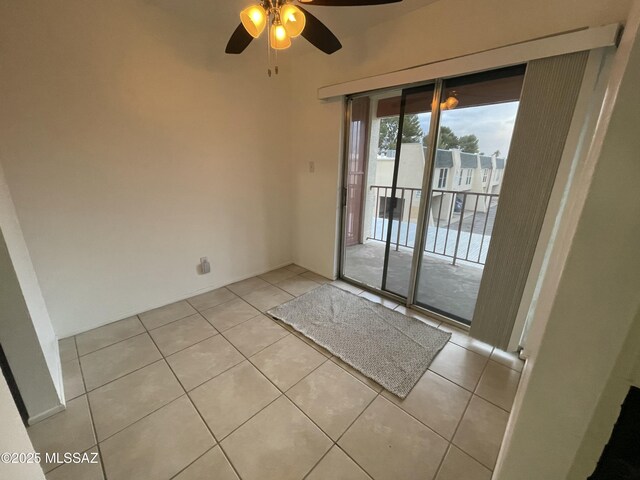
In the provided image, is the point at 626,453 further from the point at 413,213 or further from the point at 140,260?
the point at 413,213

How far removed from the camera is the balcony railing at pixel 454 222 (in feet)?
10.6

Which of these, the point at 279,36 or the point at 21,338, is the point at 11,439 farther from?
the point at 279,36

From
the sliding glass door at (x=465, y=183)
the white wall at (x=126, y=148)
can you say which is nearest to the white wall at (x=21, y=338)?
the white wall at (x=126, y=148)

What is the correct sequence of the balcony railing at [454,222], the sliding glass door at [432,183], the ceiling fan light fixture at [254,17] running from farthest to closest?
the balcony railing at [454,222] < the sliding glass door at [432,183] < the ceiling fan light fixture at [254,17]

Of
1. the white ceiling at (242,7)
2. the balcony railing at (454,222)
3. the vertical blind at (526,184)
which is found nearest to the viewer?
the vertical blind at (526,184)

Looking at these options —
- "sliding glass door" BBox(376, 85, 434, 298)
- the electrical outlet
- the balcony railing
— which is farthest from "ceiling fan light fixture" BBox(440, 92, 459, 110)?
the electrical outlet

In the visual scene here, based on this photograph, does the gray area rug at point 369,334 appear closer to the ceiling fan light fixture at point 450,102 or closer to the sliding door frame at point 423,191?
the sliding door frame at point 423,191

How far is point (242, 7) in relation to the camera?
193 cm

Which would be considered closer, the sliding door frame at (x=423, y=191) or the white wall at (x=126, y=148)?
the white wall at (x=126, y=148)

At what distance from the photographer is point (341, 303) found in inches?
100

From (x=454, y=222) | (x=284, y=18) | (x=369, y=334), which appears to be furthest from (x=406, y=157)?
(x=369, y=334)

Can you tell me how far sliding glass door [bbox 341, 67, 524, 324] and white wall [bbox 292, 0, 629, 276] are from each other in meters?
0.20

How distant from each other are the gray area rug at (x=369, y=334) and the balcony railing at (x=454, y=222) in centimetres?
119

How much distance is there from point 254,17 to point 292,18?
20cm
